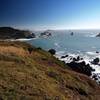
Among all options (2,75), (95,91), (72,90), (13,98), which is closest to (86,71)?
(95,91)

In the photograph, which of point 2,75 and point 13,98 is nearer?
point 13,98

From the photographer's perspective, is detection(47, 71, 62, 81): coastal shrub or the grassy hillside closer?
the grassy hillside

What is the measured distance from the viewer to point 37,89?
15.7 meters

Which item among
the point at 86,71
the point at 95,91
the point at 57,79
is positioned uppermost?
the point at 57,79

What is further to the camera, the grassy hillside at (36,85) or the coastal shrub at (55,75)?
the coastal shrub at (55,75)

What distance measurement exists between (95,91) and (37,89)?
7.99 meters

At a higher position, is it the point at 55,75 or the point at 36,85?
the point at 36,85

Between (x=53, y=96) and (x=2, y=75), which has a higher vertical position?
(x=2, y=75)

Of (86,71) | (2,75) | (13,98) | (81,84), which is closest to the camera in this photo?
(13,98)

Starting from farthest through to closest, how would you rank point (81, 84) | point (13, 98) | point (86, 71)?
point (86, 71) < point (81, 84) < point (13, 98)

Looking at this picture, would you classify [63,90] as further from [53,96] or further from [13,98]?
[13,98]

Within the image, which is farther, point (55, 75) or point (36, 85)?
point (55, 75)

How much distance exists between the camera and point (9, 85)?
15148 mm

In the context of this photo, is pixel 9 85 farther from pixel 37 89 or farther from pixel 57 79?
pixel 57 79
